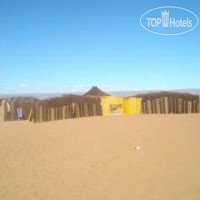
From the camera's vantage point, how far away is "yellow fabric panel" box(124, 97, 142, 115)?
29.1m

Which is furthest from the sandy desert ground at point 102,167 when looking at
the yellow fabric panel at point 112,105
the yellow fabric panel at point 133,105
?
the yellow fabric panel at point 133,105

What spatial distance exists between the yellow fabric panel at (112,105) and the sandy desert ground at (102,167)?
40.4 ft

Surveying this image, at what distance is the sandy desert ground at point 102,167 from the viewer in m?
7.79

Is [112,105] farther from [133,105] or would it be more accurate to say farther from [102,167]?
[102,167]

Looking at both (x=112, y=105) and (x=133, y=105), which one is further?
(x=133, y=105)

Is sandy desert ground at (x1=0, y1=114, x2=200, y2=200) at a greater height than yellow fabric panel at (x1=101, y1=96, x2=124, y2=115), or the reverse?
yellow fabric panel at (x1=101, y1=96, x2=124, y2=115)

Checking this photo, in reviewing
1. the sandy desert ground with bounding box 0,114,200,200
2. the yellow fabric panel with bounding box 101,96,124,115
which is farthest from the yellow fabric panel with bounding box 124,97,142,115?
the sandy desert ground with bounding box 0,114,200,200

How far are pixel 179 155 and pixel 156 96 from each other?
18311mm

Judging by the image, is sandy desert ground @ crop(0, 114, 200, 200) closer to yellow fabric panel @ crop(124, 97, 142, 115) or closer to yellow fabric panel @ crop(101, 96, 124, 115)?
yellow fabric panel @ crop(101, 96, 124, 115)

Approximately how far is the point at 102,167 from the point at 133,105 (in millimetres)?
19447

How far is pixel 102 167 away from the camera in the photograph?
1010 centimetres

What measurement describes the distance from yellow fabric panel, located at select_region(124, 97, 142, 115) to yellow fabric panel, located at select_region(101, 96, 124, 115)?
17.2 inches

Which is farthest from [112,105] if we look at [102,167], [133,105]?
[102,167]

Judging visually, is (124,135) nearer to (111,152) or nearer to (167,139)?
(167,139)
